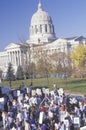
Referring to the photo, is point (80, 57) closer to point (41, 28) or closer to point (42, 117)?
point (42, 117)

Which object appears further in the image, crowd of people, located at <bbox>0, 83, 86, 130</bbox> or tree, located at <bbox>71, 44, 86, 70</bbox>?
tree, located at <bbox>71, 44, 86, 70</bbox>

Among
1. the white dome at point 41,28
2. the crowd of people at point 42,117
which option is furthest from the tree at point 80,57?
the white dome at point 41,28

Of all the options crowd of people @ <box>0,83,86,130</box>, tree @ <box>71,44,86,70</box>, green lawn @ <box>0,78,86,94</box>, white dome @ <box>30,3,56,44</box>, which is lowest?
crowd of people @ <box>0,83,86,130</box>

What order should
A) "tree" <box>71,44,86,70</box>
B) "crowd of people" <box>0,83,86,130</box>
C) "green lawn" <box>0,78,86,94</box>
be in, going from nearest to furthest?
A: "crowd of people" <box>0,83,86,130</box>, "green lawn" <box>0,78,86,94</box>, "tree" <box>71,44,86,70</box>

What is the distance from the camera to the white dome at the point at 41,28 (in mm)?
169250

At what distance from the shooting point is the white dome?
555 ft

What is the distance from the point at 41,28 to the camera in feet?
564

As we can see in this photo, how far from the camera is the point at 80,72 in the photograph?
284 ft

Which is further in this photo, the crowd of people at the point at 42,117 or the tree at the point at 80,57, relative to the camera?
A: the tree at the point at 80,57

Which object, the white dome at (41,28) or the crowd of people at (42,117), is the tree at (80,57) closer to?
the crowd of people at (42,117)

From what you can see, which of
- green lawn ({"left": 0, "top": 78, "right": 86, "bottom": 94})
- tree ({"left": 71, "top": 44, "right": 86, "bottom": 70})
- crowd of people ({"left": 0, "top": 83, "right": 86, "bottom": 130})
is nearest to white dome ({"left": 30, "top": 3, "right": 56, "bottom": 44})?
tree ({"left": 71, "top": 44, "right": 86, "bottom": 70})

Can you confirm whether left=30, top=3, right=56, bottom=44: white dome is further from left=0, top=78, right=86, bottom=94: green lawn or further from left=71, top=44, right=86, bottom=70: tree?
left=0, top=78, right=86, bottom=94: green lawn

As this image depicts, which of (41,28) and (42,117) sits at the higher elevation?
(41,28)

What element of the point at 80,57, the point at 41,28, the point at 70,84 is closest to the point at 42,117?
the point at 70,84
